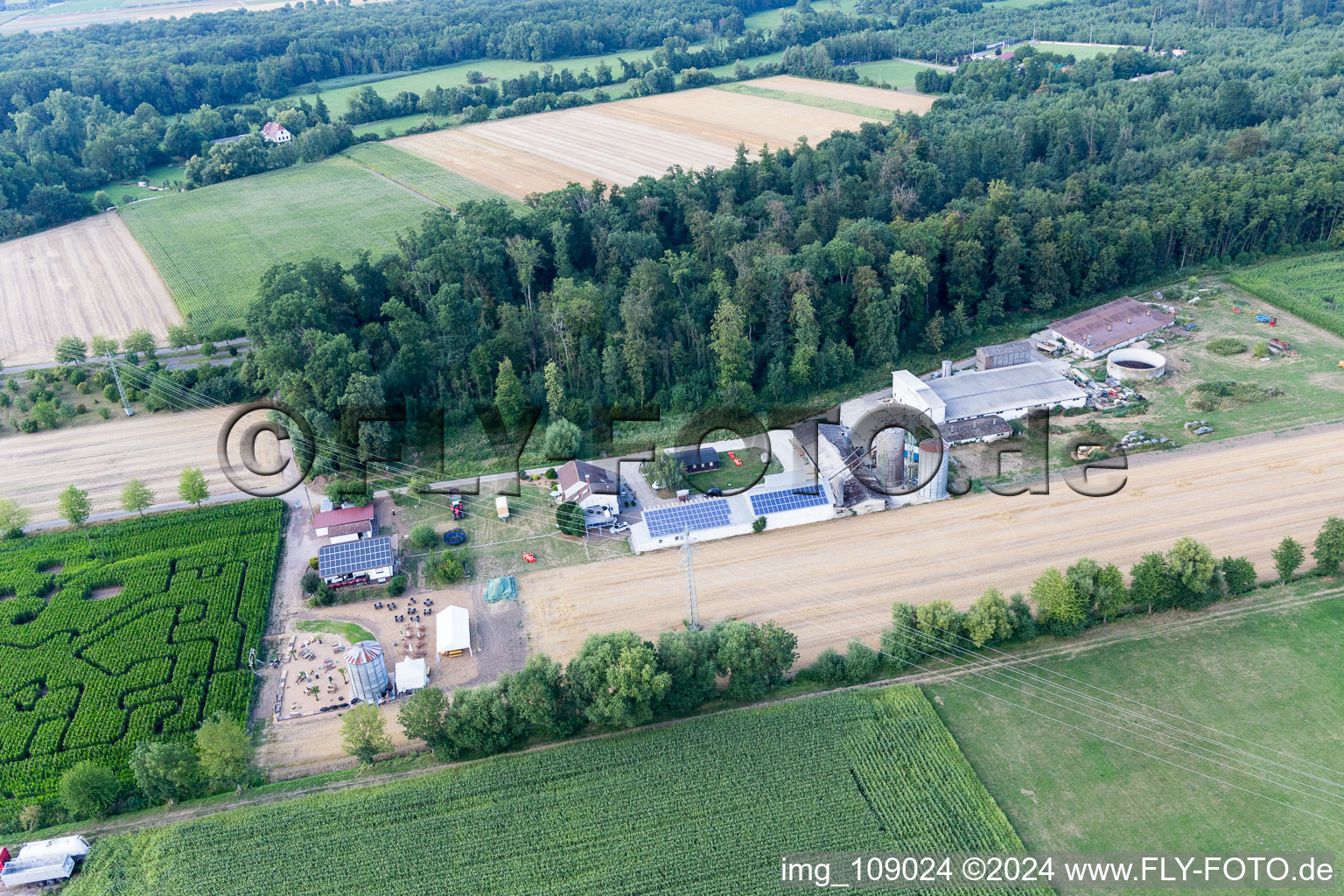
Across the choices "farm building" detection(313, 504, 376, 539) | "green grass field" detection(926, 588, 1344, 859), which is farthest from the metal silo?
"farm building" detection(313, 504, 376, 539)

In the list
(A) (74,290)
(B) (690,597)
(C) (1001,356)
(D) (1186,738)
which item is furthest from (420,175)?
(D) (1186,738)

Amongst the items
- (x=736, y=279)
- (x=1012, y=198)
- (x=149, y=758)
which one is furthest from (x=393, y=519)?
(x=1012, y=198)

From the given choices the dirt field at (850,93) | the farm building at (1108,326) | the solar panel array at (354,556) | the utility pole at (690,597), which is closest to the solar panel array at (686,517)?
the utility pole at (690,597)

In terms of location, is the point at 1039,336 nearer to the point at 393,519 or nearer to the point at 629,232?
the point at 629,232

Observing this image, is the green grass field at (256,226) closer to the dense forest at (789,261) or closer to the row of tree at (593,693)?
the dense forest at (789,261)

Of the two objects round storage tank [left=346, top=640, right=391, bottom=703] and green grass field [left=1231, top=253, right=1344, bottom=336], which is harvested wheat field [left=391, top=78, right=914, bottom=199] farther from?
round storage tank [left=346, top=640, right=391, bottom=703]

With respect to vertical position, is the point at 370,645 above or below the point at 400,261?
below

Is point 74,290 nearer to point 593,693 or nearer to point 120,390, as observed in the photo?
point 120,390
